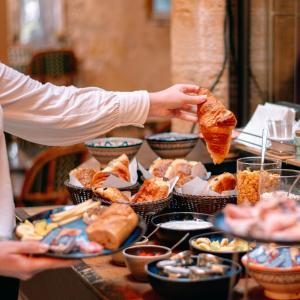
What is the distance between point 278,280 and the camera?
2008 millimetres

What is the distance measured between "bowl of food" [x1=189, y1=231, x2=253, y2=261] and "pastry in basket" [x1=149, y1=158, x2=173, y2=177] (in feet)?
2.08

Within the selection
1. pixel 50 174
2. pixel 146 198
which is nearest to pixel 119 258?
pixel 146 198

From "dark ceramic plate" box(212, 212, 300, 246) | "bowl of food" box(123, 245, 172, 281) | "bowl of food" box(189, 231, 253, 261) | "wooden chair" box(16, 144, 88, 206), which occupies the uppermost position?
"dark ceramic plate" box(212, 212, 300, 246)

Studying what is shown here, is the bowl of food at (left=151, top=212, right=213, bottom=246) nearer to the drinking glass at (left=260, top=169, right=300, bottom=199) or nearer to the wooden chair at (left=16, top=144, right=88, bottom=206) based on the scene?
the drinking glass at (left=260, top=169, right=300, bottom=199)

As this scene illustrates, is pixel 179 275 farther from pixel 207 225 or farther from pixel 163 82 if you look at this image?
pixel 163 82

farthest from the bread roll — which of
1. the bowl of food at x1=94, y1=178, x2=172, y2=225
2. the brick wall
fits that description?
the brick wall

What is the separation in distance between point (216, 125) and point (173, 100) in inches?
6.2

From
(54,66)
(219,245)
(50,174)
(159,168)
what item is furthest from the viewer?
(54,66)

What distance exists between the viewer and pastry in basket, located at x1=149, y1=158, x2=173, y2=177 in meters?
2.92

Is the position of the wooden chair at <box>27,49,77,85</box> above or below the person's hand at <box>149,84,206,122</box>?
below

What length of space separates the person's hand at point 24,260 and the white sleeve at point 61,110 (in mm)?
567

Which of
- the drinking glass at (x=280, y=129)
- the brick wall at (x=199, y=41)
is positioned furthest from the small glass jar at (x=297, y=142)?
the brick wall at (x=199, y=41)

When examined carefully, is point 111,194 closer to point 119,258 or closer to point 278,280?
point 119,258

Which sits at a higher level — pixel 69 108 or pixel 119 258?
pixel 69 108
